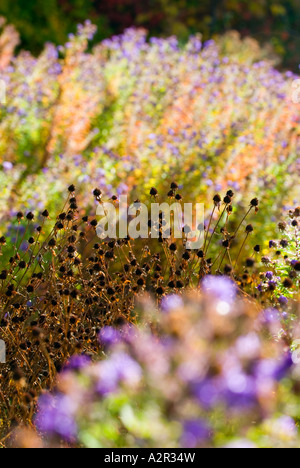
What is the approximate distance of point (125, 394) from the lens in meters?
1.37

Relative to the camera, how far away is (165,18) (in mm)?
13805

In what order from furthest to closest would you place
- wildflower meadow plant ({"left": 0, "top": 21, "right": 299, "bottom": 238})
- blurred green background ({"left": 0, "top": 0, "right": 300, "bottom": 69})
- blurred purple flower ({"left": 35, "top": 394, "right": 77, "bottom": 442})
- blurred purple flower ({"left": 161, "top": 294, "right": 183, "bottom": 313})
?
blurred green background ({"left": 0, "top": 0, "right": 300, "bottom": 69}) → wildflower meadow plant ({"left": 0, "top": 21, "right": 299, "bottom": 238}) → blurred purple flower ({"left": 161, "top": 294, "right": 183, "bottom": 313}) → blurred purple flower ({"left": 35, "top": 394, "right": 77, "bottom": 442})

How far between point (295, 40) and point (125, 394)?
51.1 ft

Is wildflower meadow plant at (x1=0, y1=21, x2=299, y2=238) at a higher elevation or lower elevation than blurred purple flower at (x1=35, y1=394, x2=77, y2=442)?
higher

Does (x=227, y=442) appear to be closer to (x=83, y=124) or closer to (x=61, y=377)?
(x=61, y=377)

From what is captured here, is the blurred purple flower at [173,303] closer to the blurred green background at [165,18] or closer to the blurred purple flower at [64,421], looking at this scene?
the blurred purple flower at [64,421]

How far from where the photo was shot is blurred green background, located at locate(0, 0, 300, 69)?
12297 mm

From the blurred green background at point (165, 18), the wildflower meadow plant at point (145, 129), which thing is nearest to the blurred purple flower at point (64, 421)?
the wildflower meadow plant at point (145, 129)

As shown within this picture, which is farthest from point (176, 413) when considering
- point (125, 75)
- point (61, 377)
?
point (125, 75)

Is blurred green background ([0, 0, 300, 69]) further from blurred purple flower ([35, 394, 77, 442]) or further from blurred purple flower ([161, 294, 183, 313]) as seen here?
blurred purple flower ([35, 394, 77, 442])

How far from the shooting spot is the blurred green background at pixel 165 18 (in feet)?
40.3

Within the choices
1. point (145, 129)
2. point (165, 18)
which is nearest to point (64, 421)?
point (145, 129)

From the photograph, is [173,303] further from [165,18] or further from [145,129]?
[165,18]

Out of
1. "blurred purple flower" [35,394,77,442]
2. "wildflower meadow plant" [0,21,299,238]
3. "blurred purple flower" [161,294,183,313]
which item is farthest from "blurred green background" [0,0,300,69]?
"blurred purple flower" [35,394,77,442]
